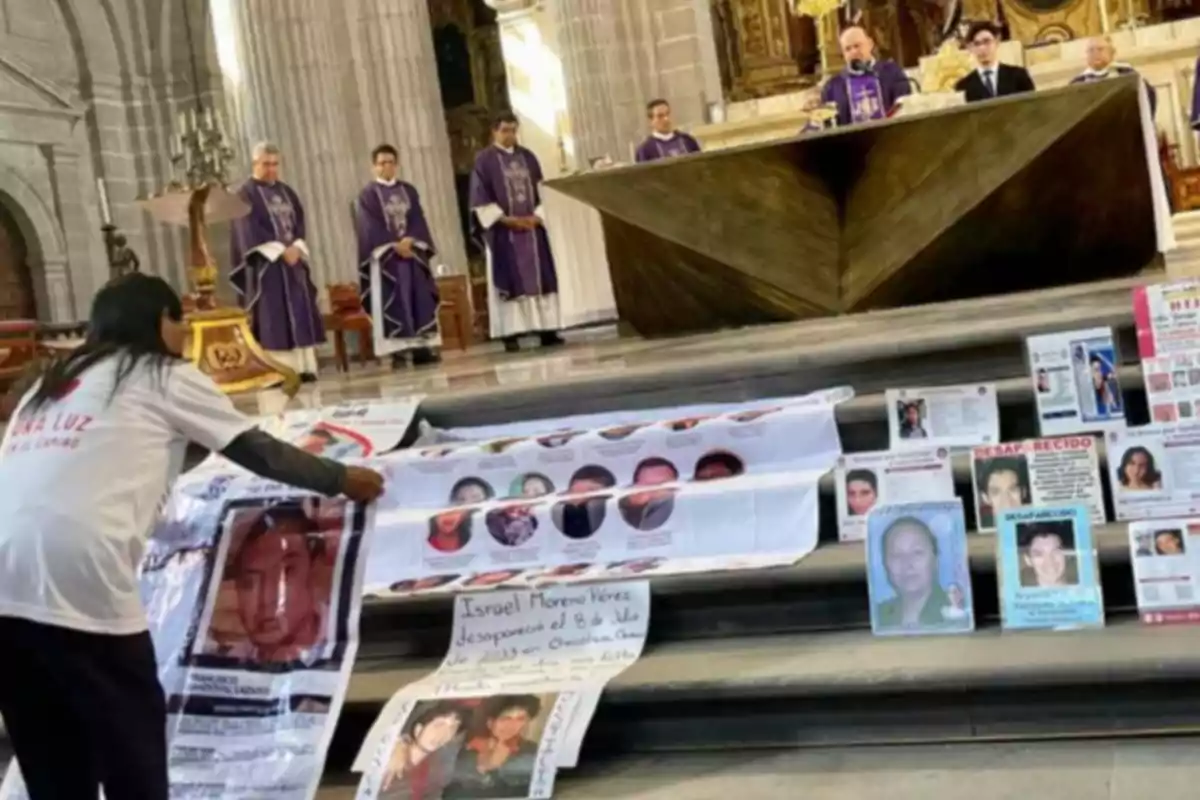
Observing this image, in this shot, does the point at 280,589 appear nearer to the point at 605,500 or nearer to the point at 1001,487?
the point at 605,500

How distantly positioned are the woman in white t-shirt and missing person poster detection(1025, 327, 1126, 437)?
7.63ft

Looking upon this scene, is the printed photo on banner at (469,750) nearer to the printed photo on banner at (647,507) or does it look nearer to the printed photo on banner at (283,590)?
the printed photo on banner at (283,590)

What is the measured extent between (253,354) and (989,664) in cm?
697

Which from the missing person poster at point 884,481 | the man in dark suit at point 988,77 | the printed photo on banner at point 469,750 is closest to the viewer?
the printed photo on banner at point 469,750

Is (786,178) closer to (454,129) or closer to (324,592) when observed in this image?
(324,592)

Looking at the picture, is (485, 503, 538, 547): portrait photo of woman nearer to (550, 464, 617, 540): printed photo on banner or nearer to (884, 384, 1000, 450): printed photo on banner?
(550, 464, 617, 540): printed photo on banner

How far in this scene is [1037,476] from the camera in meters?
4.09

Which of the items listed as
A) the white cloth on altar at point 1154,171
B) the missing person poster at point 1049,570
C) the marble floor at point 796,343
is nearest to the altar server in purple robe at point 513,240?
the marble floor at point 796,343

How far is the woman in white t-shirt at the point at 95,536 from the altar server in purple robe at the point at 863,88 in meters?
6.93

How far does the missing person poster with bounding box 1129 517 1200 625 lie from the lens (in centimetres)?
364

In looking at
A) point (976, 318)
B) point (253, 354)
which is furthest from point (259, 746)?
point (253, 354)

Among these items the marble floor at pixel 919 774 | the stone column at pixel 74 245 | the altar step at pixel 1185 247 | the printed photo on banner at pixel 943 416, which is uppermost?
the stone column at pixel 74 245

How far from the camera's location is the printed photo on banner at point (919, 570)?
12.7ft

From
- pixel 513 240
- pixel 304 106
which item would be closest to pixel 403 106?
pixel 304 106
